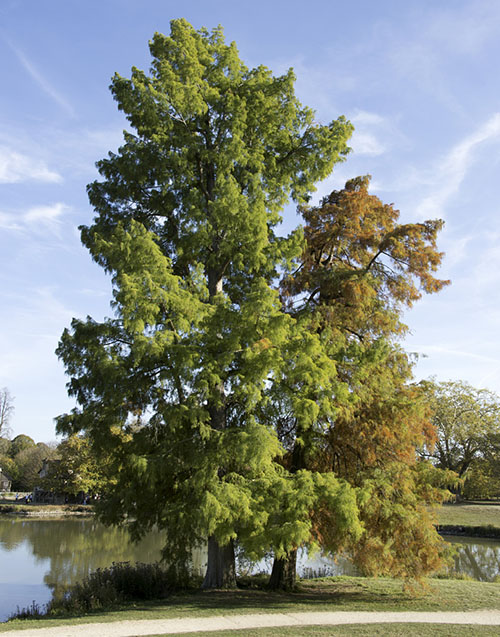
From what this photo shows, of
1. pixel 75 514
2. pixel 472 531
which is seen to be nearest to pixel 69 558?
pixel 75 514

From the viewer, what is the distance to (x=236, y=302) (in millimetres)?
12852

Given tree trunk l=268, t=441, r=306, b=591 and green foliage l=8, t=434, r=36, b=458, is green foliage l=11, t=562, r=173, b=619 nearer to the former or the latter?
tree trunk l=268, t=441, r=306, b=591

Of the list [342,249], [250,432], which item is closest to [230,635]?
[250,432]

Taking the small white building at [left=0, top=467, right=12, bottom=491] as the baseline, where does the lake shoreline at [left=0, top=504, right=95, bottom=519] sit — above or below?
below

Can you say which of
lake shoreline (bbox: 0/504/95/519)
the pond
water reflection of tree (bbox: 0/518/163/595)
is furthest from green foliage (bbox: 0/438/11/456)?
the pond

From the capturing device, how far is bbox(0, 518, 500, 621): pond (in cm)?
1395

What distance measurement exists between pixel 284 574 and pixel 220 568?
1.66m

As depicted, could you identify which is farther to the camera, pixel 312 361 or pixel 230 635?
pixel 312 361

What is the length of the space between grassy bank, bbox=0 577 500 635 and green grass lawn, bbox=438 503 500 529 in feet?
74.2

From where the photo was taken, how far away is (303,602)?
32.0ft

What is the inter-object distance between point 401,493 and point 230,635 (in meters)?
4.65

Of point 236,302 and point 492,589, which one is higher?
point 236,302

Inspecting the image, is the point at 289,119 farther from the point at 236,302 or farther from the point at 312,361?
the point at 312,361

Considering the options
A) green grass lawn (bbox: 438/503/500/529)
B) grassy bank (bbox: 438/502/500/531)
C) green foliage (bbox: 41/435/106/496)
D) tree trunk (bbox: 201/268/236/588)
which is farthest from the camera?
green foliage (bbox: 41/435/106/496)
